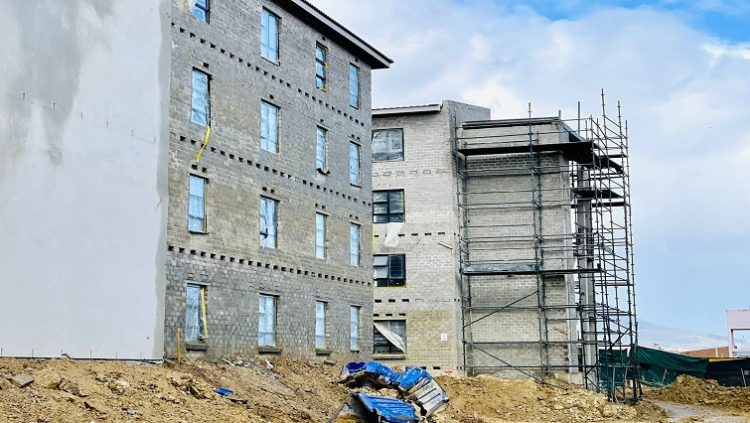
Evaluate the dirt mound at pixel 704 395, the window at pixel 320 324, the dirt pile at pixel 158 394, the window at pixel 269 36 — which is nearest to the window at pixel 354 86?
the window at pixel 269 36

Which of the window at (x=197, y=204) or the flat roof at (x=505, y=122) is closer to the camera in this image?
the window at (x=197, y=204)

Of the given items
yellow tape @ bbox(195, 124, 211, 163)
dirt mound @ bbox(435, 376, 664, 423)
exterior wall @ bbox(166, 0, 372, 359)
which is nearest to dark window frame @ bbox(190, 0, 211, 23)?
exterior wall @ bbox(166, 0, 372, 359)

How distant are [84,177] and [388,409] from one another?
8348mm

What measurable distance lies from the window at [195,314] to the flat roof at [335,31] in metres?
9.11

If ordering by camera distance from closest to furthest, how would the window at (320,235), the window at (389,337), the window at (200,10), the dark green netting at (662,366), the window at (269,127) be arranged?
the window at (200,10), the window at (269,127), the window at (320,235), the window at (389,337), the dark green netting at (662,366)

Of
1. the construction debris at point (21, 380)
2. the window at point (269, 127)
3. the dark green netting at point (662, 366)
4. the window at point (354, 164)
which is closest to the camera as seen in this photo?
the construction debris at point (21, 380)

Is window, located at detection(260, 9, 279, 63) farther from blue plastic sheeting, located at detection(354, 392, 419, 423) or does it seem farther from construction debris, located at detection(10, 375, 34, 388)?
construction debris, located at detection(10, 375, 34, 388)

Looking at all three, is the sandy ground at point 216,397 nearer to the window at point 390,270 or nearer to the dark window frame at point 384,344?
the dark window frame at point 384,344

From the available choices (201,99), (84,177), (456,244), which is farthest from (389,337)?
(84,177)

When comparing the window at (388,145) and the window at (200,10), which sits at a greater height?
the window at (200,10)

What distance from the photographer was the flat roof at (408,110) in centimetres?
3775

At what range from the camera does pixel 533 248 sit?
37.0 metres

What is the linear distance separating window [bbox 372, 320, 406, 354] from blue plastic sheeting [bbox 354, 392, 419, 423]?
14487mm

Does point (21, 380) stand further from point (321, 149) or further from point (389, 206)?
point (389, 206)
